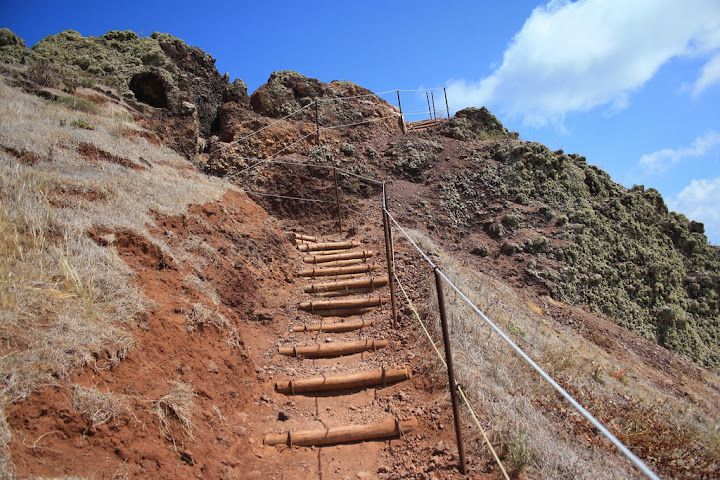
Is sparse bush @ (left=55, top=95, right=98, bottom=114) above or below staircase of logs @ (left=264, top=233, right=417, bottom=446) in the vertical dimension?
above

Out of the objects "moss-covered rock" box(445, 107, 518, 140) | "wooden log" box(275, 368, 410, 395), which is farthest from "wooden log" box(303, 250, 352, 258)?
"moss-covered rock" box(445, 107, 518, 140)

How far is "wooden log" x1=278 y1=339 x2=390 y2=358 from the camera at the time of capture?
568 cm

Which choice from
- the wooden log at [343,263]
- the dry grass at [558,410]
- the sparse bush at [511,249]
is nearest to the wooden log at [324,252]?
the wooden log at [343,263]

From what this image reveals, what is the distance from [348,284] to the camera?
740 centimetres

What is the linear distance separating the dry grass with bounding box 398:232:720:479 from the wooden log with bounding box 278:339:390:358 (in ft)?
2.72

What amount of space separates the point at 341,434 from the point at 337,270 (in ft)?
13.6

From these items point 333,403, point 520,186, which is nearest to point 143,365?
point 333,403

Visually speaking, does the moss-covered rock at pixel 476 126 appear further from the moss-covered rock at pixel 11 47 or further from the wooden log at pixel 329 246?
the moss-covered rock at pixel 11 47

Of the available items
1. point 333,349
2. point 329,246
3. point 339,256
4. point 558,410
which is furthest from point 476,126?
point 558,410

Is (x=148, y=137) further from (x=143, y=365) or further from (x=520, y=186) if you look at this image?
(x=520, y=186)

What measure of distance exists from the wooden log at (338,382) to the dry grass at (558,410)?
2.61ft

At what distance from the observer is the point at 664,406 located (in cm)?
613

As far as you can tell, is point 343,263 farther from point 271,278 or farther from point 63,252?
point 63,252

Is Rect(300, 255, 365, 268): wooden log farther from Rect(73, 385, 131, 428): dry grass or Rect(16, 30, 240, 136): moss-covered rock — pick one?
Rect(16, 30, 240, 136): moss-covered rock
